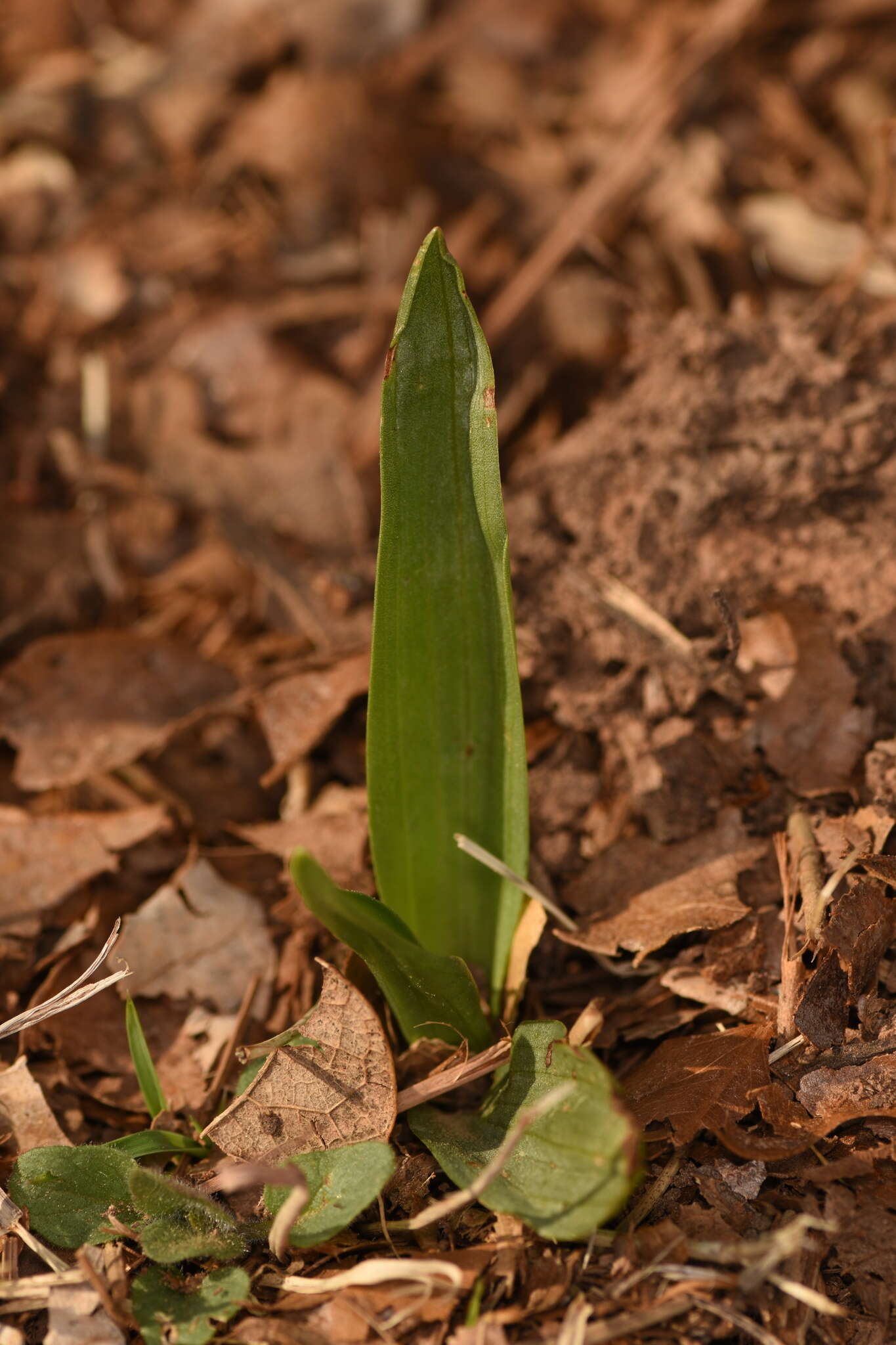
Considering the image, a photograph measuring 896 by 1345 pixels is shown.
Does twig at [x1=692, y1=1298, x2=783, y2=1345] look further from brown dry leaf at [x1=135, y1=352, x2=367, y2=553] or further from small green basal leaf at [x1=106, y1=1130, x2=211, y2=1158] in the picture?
brown dry leaf at [x1=135, y1=352, x2=367, y2=553]

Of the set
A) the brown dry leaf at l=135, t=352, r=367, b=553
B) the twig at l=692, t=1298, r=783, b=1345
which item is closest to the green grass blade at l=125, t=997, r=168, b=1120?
the twig at l=692, t=1298, r=783, b=1345

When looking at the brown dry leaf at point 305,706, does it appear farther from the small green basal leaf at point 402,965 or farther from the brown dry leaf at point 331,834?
the small green basal leaf at point 402,965

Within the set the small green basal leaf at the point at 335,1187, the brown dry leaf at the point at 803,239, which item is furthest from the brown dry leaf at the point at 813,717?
the brown dry leaf at the point at 803,239

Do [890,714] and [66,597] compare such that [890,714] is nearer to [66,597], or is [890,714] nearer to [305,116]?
[66,597]

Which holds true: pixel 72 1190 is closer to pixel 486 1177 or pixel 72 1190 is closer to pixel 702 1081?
pixel 486 1177

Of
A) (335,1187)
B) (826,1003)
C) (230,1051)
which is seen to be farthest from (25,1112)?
(826,1003)
